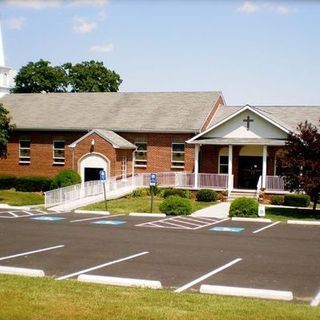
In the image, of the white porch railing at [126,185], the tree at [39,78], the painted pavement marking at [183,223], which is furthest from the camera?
the tree at [39,78]

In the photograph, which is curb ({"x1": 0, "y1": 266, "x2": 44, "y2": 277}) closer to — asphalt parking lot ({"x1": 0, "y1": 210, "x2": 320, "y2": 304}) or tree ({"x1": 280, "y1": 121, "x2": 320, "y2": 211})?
asphalt parking lot ({"x1": 0, "y1": 210, "x2": 320, "y2": 304})

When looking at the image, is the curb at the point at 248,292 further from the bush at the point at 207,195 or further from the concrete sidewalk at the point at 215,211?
the bush at the point at 207,195

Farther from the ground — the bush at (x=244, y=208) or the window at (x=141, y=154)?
the window at (x=141, y=154)

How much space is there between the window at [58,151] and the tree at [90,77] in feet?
104

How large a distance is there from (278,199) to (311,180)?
6326mm

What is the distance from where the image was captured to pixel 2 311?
8.27 metres

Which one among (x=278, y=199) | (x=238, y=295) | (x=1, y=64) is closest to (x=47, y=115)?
Result: (x=1, y=64)

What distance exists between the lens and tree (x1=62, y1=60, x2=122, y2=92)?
70125mm

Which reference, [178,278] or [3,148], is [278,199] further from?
[178,278]

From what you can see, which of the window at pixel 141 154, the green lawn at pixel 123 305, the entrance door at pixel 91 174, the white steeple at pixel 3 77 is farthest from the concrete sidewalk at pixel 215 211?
the white steeple at pixel 3 77

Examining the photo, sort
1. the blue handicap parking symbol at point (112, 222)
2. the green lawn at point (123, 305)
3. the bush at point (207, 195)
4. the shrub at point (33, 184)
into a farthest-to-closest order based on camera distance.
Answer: the shrub at point (33, 184)
the bush at point (207, 195)
the blue handicap parking symbol at point (112, 222)
the green lawn at point (123, 305)

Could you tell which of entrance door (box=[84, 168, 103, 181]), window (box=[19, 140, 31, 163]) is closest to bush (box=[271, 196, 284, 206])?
entrance door (box=[84, 168, 103, 181])

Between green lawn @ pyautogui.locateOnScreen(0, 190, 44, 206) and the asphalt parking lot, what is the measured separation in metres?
7.70

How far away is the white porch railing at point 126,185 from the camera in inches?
1161
